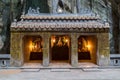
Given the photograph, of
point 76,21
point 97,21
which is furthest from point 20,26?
point 97,21

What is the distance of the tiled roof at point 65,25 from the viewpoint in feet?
33.6

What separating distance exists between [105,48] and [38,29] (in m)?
3.29

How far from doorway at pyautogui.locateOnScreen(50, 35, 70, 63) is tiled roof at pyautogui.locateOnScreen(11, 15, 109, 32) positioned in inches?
75.9

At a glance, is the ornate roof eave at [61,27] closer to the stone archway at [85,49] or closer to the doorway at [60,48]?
the stone archway at [85,49]

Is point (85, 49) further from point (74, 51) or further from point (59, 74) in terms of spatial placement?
point (59, 74)

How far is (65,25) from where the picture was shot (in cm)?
1039

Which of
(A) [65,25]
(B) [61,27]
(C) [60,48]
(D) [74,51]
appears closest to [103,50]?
(D) [74,51]

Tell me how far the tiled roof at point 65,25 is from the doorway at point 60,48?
6.32 ft

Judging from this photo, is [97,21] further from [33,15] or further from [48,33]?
[33,15]

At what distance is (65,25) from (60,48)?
2.98m

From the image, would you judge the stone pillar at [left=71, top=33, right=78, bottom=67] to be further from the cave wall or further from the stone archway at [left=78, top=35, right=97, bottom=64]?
the cave wall

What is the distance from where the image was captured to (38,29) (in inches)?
403

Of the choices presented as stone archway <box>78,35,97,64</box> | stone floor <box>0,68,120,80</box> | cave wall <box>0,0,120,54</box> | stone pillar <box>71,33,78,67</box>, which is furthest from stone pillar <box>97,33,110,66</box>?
cave wall <box>0,0,120,54</box>

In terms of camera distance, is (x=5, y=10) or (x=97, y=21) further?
(x=5, y=10)
